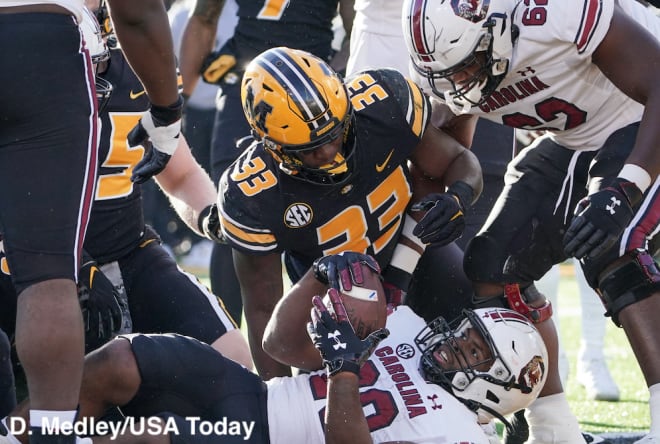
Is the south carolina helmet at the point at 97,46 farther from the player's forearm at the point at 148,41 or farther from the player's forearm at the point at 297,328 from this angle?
the player's forearm at the point at 297,328

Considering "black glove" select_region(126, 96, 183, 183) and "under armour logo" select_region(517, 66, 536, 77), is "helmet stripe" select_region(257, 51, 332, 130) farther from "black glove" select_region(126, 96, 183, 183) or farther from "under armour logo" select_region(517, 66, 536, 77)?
"under armour logo" select_region(517, 66, 536, 77)

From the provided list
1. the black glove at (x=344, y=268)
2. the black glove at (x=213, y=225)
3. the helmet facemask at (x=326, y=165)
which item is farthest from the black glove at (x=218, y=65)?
the black glove at (x=344, y=268)

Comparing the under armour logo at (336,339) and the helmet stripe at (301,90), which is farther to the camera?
the helmet stripe at (301,90)

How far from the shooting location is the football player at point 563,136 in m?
3.34

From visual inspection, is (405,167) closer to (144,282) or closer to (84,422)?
(144,282)

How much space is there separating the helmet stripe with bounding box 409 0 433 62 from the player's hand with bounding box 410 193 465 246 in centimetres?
47

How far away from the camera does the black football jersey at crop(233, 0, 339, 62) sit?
506 centimetres

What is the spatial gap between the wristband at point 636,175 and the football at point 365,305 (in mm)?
830

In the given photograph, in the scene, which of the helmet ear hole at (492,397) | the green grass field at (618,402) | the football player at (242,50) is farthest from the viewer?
the football player at (242,50)

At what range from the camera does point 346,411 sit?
3.11 m

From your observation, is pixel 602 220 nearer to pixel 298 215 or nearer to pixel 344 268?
pixel 344 268

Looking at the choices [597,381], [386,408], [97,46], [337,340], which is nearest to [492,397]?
[386,408]

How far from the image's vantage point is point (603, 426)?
4.70m

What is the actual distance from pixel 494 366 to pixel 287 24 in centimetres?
227
